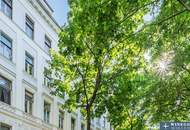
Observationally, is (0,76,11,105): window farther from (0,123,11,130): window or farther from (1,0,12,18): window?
(1,0,12,18): window

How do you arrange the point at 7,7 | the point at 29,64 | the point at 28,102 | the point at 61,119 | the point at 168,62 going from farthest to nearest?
1. the point at 61,119
2. the point at 29,64
3. the point at 28,102
4. the point at 7,7
5. the point at 168,62

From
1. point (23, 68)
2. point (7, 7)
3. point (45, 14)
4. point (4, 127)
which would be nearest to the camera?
point (4, 127)

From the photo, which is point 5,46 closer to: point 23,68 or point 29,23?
point 23,68

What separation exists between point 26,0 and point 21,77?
5205mm

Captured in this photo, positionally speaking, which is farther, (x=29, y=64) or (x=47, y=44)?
(x=47, y=44)

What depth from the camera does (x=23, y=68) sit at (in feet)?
93.1

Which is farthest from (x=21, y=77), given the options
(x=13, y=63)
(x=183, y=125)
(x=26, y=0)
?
(x=183, y=125)

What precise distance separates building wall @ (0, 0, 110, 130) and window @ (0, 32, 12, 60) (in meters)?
0.26

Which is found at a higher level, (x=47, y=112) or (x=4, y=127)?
(x=47, y=112)

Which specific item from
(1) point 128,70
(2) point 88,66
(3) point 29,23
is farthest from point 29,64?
(1) point 128,70

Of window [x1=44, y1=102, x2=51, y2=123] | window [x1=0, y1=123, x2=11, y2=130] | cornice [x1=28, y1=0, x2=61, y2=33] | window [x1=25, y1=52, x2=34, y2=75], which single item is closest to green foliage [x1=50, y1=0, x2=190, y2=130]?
window [x1=25, y1=52, x2=34, y2=75]

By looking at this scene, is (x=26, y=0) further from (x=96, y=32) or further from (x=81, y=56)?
(x=96, y=32)

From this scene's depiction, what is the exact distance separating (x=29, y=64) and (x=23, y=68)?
1.68 m
